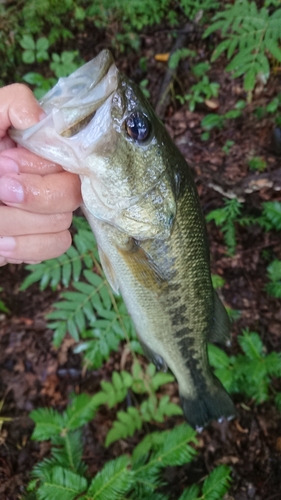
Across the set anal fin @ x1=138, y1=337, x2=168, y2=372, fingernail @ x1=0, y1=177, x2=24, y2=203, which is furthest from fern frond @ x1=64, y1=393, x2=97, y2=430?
fingernail @ x1=0, y1=177, x2=24, y2=203

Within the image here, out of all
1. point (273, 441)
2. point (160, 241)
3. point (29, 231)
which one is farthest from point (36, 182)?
point (273, 441)

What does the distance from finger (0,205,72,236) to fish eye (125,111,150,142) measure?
404 mm

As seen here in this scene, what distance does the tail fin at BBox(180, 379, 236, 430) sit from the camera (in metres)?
2.09

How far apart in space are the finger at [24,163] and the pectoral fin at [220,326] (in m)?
1.11

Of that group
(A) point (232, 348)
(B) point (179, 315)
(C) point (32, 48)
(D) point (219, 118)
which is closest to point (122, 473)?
(B) point (179, 315)

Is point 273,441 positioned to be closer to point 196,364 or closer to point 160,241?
point 196,364

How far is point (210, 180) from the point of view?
318 cm

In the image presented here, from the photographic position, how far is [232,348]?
280 centimetres

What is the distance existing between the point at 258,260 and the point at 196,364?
4.55 ft

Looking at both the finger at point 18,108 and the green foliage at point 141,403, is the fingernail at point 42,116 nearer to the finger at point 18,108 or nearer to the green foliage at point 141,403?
the finger at point 18,108

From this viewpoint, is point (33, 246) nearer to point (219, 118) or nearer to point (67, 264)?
point (67, 264)

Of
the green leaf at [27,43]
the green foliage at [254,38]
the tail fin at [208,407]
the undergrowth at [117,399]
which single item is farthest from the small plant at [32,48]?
the tail fin at [208,407]

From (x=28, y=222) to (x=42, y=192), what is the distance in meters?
0.15

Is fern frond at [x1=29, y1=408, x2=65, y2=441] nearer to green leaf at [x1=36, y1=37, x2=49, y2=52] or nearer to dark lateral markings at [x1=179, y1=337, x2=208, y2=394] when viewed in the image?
dark lateral markings at [x1=179, y1=337, x2=208, y2=394]
